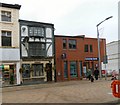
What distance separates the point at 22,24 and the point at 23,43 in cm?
222

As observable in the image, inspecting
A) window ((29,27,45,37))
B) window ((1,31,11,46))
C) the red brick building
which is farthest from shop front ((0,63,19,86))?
the red brick building

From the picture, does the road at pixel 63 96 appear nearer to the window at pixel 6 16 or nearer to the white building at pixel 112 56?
the window at pixel 6 16

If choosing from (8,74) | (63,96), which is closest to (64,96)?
(63,96)

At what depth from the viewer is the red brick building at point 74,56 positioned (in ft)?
118

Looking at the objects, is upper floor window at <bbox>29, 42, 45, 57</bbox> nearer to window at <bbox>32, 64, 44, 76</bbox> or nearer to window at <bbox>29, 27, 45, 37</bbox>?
window at <bbox>29, 27, 45, 37</bbox>

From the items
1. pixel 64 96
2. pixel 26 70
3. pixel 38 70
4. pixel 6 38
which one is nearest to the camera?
pixel 64 96

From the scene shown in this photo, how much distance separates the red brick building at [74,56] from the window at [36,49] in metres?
2.39

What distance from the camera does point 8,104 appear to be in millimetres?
14320

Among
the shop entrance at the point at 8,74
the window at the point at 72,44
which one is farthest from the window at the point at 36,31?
the window at the point at 72,44

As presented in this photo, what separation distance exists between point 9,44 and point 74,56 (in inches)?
397

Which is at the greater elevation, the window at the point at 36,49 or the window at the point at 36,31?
the window at the point at 36,31

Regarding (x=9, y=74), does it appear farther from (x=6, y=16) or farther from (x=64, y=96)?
(x=64, y=96)

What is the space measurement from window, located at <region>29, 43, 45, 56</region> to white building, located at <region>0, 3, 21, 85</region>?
1791 mm

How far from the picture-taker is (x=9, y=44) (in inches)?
1231
